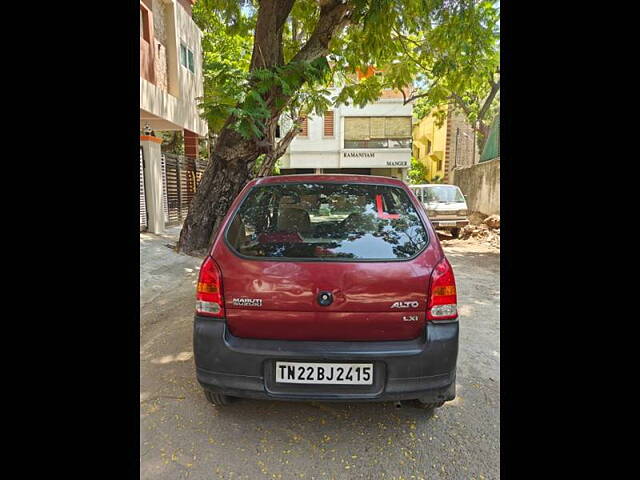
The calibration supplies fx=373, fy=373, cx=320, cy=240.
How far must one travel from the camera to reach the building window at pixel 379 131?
2155 centimetres

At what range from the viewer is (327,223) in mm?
2539

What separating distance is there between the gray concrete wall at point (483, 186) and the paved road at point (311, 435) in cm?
1122

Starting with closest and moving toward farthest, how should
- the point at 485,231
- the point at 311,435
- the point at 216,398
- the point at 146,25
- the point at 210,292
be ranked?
the point at 210,292
the point at 311,435
the point at 216,398
the point at 146,25
the point at 485,231

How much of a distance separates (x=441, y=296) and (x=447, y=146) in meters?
25.2

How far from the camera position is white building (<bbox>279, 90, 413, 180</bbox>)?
70.6ft

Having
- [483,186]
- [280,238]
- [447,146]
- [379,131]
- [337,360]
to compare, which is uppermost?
[379,131]

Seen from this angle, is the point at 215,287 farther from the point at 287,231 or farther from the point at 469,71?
the point at 469,71

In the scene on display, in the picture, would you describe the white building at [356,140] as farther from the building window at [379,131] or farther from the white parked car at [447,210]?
the white parked car at [447,210]

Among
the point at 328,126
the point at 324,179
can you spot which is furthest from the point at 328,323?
the point at 328,126

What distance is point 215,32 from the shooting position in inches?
563

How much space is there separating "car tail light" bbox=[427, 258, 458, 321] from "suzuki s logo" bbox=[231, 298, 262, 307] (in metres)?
A: 0.96

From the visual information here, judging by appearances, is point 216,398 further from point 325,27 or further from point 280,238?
point 325,27

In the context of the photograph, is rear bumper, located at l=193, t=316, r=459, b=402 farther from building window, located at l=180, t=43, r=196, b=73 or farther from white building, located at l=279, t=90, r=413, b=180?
white building, located at l=279, t=90, r=413, b=180

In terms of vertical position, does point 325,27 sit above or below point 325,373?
above
